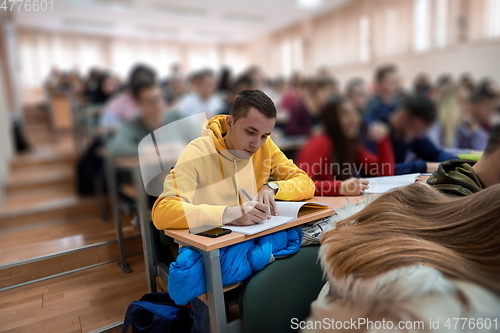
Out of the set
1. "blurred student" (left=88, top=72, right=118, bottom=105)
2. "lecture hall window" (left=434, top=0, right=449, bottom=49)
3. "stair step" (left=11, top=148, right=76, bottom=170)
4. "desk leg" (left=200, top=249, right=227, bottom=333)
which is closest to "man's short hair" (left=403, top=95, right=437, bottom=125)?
"desk leg" (left=200, top=249, right=227, bottom=333)

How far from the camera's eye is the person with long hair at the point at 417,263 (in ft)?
2.11

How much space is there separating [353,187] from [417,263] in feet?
1.42

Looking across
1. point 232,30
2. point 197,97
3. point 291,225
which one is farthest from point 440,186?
point 232,30

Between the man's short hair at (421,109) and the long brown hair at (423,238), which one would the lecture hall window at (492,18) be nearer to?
the man's short hair at (421,109)

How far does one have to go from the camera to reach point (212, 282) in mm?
791

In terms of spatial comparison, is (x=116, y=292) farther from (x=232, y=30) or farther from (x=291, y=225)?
(x=232, y=30)

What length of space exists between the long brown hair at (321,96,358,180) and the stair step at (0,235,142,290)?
746 millimetres

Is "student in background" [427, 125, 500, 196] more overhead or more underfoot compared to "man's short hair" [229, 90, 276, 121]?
more underfoot

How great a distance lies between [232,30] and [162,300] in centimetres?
873

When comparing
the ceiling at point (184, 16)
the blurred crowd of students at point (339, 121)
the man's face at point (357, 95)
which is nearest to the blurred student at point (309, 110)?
the blurred crowd of students at point (339, 121)

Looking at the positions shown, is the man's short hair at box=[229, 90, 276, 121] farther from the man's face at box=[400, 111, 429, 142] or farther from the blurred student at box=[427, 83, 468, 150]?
the blurred student at box=[427, 83, 468, 150]

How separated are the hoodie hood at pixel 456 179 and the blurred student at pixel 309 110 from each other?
1.83m

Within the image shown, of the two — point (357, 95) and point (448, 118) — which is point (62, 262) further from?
point (357, 95)

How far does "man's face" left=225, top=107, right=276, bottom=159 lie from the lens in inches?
32.2
